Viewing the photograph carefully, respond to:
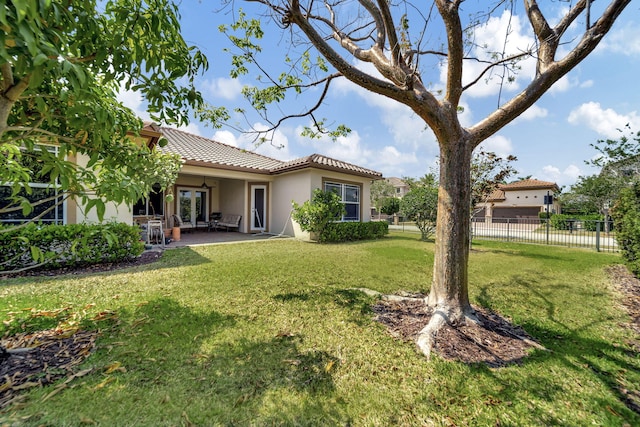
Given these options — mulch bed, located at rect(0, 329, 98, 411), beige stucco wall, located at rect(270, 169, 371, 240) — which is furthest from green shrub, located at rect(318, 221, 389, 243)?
mulch bed, located at rect(0, 329, 98, 411)

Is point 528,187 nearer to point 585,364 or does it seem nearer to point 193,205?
point 193,205

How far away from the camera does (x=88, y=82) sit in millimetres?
1707

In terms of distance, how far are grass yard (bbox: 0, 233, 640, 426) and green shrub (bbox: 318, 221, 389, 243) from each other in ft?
20.0

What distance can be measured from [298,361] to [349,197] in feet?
40.7

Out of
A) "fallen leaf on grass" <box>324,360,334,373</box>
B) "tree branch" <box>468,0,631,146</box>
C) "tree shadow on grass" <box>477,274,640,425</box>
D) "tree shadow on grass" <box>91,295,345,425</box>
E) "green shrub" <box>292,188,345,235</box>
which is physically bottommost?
"tree shadow on grass" <box>477,274,640,425</box>

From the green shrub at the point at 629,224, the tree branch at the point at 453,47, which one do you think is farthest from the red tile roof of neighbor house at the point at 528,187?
the tree branch at the point at 453,47

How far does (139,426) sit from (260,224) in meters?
13.3

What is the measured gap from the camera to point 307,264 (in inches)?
291

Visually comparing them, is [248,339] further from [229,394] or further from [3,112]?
[3,112]

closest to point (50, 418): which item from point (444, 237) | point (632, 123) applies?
point (444, 237)

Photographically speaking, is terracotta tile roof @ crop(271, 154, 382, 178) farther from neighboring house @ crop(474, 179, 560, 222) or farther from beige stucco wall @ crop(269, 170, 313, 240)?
neighboring house @ crop(474, 179, 560, 222)

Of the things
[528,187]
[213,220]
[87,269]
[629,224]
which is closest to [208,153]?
[213,220]

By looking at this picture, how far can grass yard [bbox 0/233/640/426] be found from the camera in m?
2.13

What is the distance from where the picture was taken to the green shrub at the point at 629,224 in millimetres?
6037
